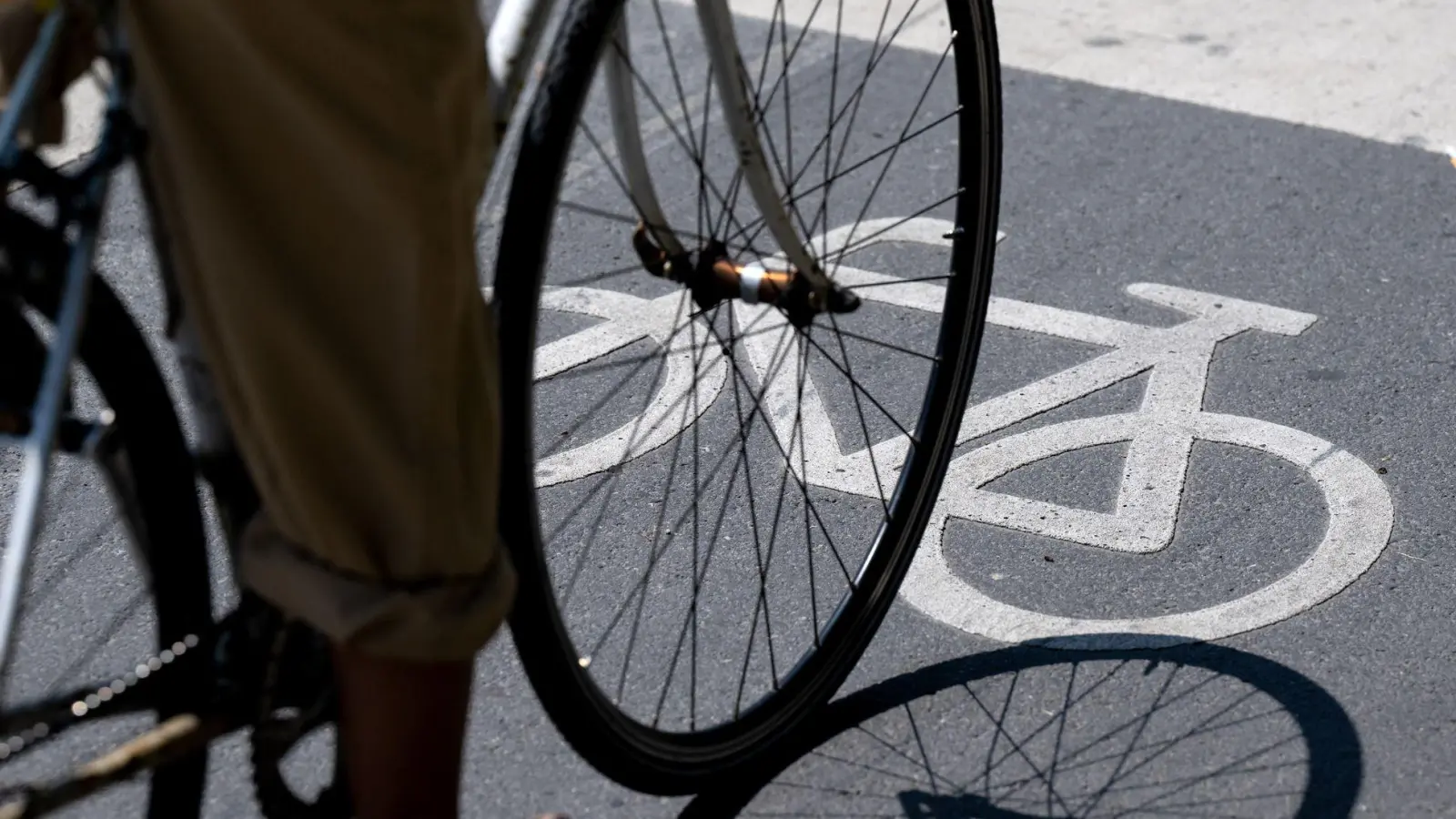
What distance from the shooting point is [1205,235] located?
166 inches

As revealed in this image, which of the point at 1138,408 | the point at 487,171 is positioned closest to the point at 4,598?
the point at 487,171

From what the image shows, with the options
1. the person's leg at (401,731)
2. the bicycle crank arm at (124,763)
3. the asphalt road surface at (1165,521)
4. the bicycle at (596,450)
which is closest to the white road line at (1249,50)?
the asphalt road surface at (1165,521)

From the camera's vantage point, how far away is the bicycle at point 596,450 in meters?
1.60

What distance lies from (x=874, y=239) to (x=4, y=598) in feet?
9.43

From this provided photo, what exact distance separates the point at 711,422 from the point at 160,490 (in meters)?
1.66

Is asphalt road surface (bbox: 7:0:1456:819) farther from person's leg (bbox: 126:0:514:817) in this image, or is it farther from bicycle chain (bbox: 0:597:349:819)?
person's leg (bbox: 126:0:514:817)

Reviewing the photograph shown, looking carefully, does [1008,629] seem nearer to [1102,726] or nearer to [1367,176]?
[1102,726]

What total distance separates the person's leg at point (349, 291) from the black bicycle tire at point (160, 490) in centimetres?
11

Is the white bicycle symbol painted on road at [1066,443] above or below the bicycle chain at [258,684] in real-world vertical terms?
below

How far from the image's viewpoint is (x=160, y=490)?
179 centimetres

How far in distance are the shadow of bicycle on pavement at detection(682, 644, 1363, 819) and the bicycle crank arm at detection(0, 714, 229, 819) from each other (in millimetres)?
858

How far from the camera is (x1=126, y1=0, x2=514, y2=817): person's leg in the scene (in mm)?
1523

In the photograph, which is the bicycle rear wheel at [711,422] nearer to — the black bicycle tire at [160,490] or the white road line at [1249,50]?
the black bicycle tire at [160,490]

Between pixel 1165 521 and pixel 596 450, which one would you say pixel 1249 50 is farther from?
pixel 596 450
